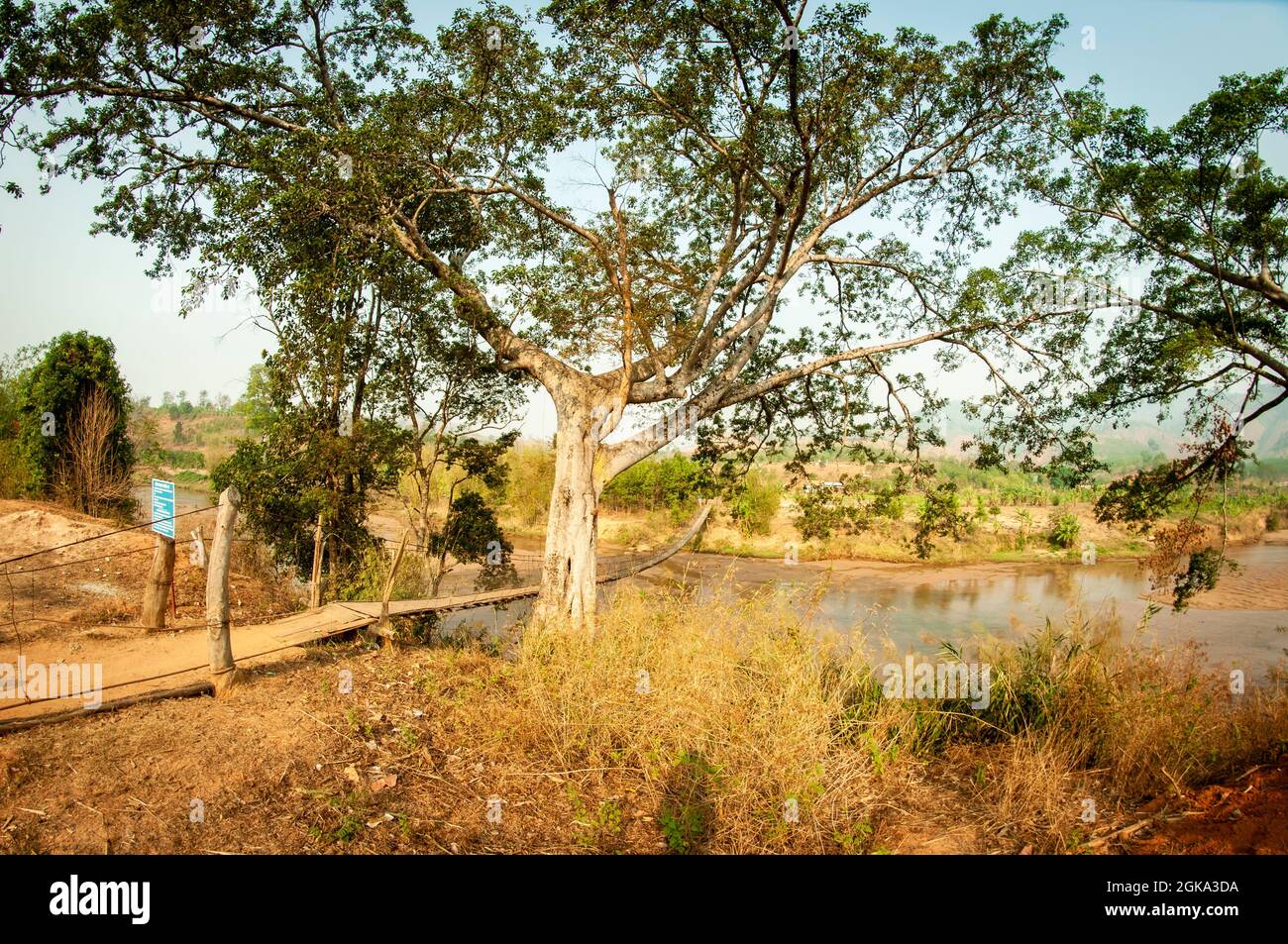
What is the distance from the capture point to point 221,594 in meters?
5.37

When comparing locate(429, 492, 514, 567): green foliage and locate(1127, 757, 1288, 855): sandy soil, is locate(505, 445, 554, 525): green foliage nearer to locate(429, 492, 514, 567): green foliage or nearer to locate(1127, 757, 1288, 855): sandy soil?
locate(429, 492, 514, 567): green foliage

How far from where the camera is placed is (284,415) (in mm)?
9250

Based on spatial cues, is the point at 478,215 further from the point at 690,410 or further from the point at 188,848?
the point at 188,848

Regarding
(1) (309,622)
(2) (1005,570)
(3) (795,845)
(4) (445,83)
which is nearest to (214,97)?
(4) (445,83)

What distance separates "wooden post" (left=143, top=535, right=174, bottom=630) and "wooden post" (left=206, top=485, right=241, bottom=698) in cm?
213

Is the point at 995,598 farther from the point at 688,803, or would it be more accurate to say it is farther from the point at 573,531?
the point at 688,803

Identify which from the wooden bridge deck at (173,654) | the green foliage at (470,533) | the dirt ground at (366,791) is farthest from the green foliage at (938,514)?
the wooden bridge deck at (173,654)

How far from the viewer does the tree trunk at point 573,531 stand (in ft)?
25.7

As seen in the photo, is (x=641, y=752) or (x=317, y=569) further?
(x=317, y=569)

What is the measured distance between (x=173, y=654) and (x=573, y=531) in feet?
12.8

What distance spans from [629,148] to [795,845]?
22.9ft

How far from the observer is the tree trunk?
783 centimetres

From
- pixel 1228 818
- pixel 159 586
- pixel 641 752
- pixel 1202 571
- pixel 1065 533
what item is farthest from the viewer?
pixel 1065 533
